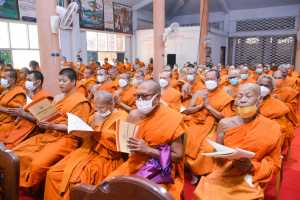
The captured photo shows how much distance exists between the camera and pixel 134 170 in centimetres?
211

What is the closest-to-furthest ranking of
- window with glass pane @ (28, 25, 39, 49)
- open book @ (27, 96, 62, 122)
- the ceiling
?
open book @ (27, 96, 62, 122) < window with glass pane @ (28, 25, 39, 49) < the ceiling

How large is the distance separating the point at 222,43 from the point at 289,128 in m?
16.8

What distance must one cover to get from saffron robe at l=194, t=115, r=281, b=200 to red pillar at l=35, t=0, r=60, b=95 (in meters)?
4.20

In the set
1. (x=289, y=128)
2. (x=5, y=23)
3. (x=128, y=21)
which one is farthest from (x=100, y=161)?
(x=128, y=21)

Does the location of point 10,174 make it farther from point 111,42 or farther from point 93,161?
point 111,42

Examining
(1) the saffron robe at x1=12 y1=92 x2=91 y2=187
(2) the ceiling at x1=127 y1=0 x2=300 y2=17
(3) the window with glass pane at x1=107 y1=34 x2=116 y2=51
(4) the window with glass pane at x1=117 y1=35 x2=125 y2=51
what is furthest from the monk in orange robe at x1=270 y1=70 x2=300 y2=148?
(2) the ceiling at x1=127 y1=0 x2=300 y2=17

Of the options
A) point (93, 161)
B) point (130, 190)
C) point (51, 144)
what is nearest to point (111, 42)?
point (51, 144)

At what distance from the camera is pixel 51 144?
283 centimetres

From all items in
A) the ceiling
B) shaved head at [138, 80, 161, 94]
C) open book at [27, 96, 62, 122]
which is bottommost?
open book at [27, 96, 62, 122]

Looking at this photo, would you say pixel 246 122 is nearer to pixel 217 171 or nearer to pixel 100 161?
pixel 217 171

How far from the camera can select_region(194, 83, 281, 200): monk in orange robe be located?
6.35 feet

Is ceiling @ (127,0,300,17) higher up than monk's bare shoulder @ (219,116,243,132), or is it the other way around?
ceiling @ (127,0,300,17)

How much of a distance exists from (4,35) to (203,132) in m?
10.2

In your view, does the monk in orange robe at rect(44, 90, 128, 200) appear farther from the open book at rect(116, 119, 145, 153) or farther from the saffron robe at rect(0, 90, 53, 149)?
the saffron robe at rect(0, 90, 53, 149)
